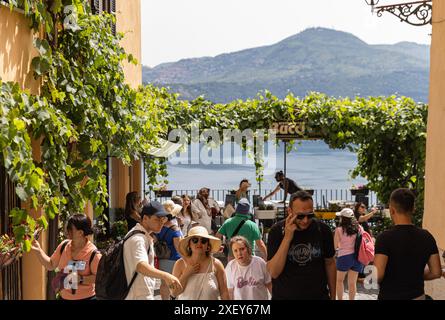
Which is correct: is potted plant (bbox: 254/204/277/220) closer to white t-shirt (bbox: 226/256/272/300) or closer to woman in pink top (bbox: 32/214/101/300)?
white t-shirt (bbox: 226/256/272/300)

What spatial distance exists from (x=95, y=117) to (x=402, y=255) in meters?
4.33

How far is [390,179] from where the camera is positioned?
1622cm

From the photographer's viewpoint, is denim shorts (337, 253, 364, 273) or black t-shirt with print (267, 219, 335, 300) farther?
denim shorts (337, 253, 364, 273)

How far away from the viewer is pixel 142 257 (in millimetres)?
6109

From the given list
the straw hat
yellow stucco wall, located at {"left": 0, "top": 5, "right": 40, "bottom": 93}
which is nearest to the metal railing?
yellow stucco wall, located at {"left": 0, "top": 5, "right": 40, "bottom": 93}

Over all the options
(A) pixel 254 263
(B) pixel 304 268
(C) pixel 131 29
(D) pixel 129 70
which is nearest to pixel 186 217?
(D) pixel 129 70

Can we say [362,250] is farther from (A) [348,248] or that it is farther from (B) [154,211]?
(B) [154,211]

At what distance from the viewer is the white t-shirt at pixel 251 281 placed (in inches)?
269

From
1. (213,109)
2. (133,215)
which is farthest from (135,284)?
(213,109)

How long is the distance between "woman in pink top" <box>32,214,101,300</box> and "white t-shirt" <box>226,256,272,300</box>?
117 centimetres

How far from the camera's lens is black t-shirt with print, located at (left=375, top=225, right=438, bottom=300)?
18.9ft

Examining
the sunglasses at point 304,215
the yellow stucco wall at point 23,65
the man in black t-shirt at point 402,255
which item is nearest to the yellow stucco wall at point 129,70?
the yellow stucco wall at point 23,65

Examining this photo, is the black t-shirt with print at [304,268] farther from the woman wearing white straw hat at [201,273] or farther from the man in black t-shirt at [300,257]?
the woman wearing white straw hat at [201,273]

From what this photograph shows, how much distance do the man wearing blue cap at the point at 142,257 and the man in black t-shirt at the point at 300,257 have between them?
77cm
